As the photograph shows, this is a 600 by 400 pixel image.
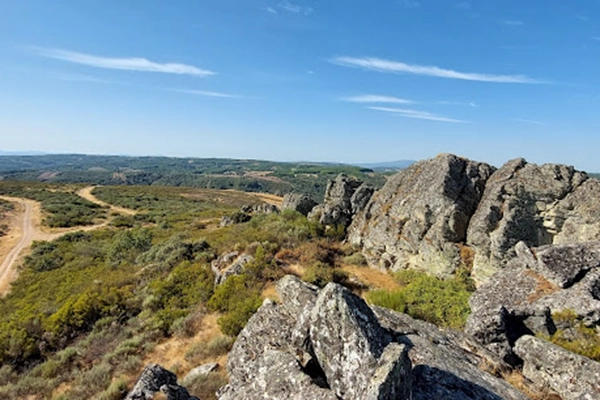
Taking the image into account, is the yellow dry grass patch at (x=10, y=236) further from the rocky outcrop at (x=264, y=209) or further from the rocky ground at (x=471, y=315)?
the rocky ground at (x=471, y=315)

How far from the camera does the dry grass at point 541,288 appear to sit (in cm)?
1052

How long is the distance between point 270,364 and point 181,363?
6.73 meters

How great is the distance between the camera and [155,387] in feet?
24.7

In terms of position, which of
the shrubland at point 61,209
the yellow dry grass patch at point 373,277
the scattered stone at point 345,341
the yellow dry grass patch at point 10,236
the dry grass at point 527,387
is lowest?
the yellow dry grass patch at point 10,236

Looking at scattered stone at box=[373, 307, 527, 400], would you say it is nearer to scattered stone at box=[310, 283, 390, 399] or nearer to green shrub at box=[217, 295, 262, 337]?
scattered stone at box=[310, 283, 390, 399]

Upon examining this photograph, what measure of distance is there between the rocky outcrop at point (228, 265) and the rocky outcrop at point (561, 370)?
492 inches

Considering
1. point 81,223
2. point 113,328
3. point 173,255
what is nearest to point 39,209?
point 81,223

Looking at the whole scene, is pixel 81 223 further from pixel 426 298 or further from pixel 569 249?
pixel 569 249

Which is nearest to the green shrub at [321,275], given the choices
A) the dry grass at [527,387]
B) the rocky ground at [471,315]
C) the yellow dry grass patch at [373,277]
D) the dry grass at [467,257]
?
the yellow dry grass patch at [373,277]

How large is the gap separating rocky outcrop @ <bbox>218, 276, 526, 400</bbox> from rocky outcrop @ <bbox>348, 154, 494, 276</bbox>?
36.2 ft

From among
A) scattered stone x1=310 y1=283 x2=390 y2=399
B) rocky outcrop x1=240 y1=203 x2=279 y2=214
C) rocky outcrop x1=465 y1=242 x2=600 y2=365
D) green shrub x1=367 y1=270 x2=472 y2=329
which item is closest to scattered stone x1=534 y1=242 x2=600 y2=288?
rocky outcrop x1=465 y1=242 x2=600 y2=365

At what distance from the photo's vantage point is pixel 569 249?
11.6 m

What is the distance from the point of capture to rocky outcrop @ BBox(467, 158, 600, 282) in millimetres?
15422

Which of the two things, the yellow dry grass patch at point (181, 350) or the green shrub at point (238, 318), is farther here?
the green shrub at point (238, 318)
